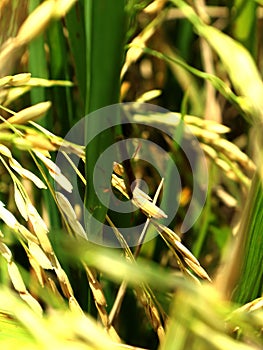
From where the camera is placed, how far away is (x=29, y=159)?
2.37 ft

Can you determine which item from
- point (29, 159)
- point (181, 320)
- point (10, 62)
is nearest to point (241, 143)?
point (29, 159)

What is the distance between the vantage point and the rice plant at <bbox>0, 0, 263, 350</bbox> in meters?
0.39

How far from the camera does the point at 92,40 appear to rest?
1.65ft

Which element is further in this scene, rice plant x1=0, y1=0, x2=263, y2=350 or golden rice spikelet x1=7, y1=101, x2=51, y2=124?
golden rice spikelet x1=7, y1=101, x2=51, y2=124

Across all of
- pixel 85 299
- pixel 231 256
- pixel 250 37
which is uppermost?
pixel 250 37

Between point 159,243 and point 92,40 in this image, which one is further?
point 159,243

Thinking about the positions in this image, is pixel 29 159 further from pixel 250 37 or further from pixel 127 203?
pixel 250 37

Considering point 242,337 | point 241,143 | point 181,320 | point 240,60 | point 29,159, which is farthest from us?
point 241,143

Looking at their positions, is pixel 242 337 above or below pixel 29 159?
below

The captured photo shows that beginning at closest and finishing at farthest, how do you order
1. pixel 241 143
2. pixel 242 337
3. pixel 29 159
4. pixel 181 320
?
1. pixel 181 320
2. pixel 242 337
3. pixel 29 159
4. pixel 241 143

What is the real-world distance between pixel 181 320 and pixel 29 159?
506 mm

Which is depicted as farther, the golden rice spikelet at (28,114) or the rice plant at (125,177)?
the golden rice spikelet at (28,114)

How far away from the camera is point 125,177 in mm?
564

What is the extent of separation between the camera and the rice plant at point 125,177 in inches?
15.3
